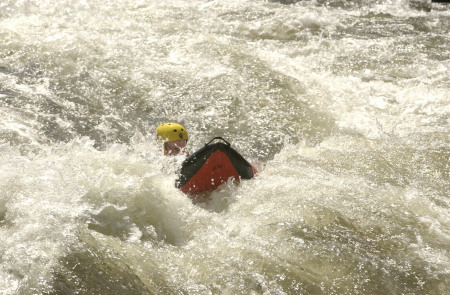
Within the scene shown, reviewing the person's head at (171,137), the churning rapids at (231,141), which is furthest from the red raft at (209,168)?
the person's head at (171,137)

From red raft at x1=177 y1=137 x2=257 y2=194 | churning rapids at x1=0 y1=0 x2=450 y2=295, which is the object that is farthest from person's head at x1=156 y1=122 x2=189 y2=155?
red raft at x1=177 y1=137 x2=257 y2=194

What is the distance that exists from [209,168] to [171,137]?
57 cm

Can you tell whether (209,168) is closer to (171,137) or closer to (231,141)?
(171,137)

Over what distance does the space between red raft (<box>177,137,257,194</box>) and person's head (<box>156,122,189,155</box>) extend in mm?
437

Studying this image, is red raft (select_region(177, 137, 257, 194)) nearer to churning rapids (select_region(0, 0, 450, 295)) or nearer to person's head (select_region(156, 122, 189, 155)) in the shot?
churning rapids (select_region(0, 0, 450, 295))

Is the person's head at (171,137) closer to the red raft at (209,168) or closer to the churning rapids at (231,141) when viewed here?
the churning rapids at (231,141)

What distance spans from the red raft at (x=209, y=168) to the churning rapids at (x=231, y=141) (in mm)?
93

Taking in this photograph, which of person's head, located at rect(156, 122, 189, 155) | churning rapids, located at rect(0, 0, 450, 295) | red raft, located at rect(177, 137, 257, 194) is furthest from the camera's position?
person's head, located at rect(156, 122, 189, 155)

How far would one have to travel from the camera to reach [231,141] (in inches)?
199

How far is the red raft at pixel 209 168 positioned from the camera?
365 cm

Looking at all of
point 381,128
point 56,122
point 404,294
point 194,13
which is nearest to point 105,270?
point 404,294

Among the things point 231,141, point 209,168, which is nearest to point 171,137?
point 209,168

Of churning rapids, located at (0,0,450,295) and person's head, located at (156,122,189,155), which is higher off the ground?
person's head, located at (156,122,189,155)

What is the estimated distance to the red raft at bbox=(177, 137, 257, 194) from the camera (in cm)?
365
